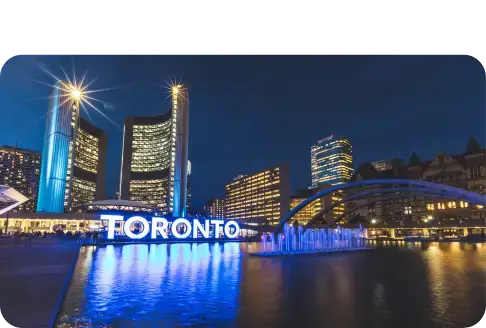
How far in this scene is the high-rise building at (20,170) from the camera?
124812 millimetres

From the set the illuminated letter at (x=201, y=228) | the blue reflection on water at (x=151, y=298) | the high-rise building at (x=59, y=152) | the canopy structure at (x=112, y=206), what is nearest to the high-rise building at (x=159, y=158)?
the canopy structure at (x=112, y=206)

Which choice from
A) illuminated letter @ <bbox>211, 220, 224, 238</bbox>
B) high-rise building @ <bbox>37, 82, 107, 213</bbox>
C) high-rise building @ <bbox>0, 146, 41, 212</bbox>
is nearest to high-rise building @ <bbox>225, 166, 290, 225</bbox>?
high-rise building @ <bbox>37, 82, 107, 213</bbox>

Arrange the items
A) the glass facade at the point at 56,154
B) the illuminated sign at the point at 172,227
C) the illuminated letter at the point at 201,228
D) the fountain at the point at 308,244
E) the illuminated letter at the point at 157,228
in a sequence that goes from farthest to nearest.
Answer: the glass facade at the point at 56,154
the illuminated letter at the point at 201,228
the illuminated letter at the point at 157,228
the illuminated sign at the point at 172,227
the fountain at the point at 308,244

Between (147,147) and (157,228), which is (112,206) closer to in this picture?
(157,228)

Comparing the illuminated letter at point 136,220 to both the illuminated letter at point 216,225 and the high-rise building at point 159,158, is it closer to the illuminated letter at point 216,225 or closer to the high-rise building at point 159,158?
the illuminated letter at point 216,225

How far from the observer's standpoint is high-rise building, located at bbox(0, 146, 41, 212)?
12481 cm

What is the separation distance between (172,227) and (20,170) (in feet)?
393

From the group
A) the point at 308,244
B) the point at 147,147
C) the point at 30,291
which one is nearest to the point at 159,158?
the point at 147,147

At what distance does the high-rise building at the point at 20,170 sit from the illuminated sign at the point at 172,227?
102 metres

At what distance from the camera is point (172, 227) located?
45594mm

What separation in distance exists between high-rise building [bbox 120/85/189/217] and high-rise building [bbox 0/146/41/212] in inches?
1414

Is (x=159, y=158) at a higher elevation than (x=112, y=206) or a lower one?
higher

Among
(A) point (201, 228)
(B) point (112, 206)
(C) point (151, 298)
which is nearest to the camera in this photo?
(C) point (151, 298)

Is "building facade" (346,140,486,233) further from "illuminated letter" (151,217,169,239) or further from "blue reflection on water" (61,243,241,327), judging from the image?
"blue reflection on water" (61,243,241,327)
